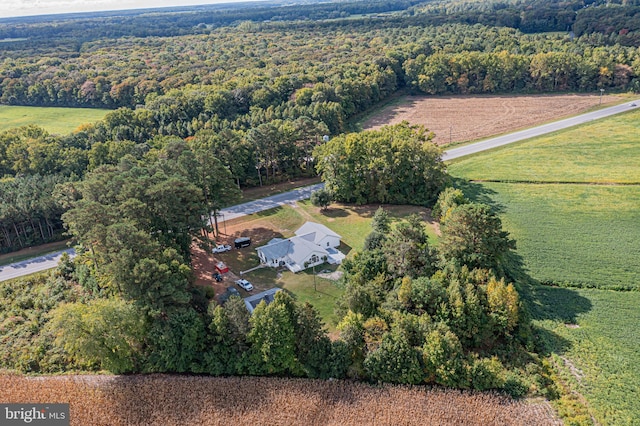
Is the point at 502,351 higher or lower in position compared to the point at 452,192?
lower

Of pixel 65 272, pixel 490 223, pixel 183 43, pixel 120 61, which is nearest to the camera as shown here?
pixel 490 223

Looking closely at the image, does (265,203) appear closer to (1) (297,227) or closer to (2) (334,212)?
(1) (297,227)

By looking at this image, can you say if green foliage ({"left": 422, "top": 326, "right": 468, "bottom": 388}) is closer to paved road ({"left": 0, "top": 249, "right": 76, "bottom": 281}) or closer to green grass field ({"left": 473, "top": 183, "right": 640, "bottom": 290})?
green grass field ({"left": 473, "top": 183, "right": 640, "bottom": 290})

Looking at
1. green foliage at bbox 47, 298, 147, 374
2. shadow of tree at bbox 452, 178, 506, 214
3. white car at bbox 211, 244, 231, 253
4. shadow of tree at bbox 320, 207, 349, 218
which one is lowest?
shadow of tree at bbox 320, 207, 349, 218

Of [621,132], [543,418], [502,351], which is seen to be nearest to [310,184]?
[502,351]

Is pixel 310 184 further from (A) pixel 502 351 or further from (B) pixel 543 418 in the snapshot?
(B) pixel 543 418

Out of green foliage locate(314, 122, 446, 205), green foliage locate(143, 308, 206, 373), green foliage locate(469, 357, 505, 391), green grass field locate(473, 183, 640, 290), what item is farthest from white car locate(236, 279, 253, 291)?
green grass field locate(473, 183, 640, 290)
